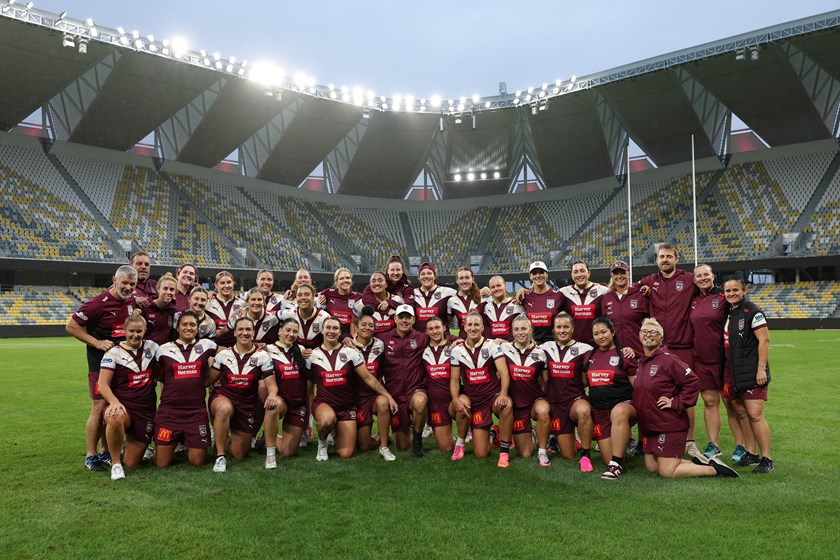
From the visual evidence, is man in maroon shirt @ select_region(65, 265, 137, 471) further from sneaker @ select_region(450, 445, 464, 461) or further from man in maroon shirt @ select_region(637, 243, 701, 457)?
man in maroon shirt @ select_region(637, 243, 701, 457)

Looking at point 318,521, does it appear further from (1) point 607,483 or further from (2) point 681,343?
(2) point 681,343

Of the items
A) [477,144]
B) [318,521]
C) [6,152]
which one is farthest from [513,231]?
[318,521]

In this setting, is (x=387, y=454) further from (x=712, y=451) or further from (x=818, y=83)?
(x=818, y=83)

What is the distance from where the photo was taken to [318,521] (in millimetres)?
4887

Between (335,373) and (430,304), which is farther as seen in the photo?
(430,304)

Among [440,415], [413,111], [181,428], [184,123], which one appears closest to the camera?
[181,428]

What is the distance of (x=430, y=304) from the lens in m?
8.87

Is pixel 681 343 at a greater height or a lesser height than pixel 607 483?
greater

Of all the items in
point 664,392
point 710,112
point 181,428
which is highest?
point 710,112

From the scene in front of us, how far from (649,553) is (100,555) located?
3.85 meters

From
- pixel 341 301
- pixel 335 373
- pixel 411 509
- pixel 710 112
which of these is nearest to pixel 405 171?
pixel 710 112

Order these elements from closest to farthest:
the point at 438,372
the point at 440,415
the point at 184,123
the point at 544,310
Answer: the point at 440,415
the point at 438,372
the point at 544,310
the point at 184,123

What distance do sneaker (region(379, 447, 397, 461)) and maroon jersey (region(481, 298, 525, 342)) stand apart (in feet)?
7.50

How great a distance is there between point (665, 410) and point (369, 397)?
3.48 m
